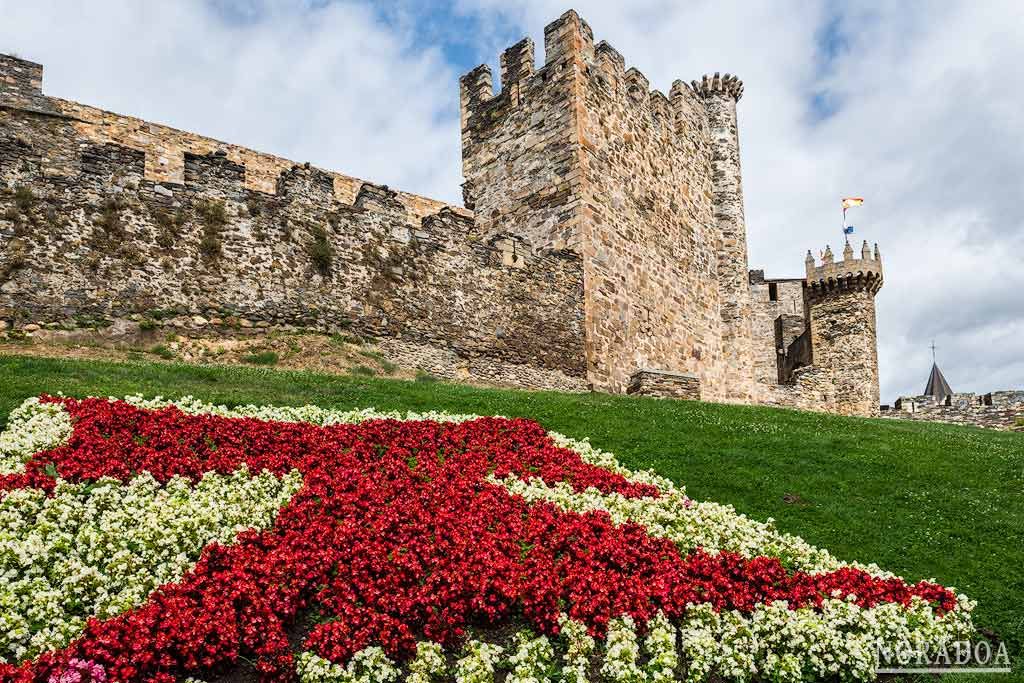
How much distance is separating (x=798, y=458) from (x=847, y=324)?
112 feet

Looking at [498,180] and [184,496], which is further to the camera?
[498,180]

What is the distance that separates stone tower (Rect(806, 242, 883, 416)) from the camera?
4212 cm

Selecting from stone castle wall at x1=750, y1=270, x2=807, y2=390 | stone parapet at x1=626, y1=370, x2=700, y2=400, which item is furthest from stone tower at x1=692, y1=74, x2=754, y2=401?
stone castle wall at x1=750, y1=270, x2=807, y2=390

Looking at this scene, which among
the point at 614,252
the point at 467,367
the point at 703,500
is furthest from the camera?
the point at 614,252

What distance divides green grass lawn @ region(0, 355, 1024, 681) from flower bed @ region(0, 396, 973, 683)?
2.44ft

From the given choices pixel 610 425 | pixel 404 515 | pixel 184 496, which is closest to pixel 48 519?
pixel 184 496

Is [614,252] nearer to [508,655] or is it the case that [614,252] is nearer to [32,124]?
[32,124]

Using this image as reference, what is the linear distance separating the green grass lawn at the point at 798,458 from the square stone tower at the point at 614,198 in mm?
7633

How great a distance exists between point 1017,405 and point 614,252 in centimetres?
1452

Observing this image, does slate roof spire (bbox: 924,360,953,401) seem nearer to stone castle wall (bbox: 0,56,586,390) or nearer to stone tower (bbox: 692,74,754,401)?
stone tower (bbox: 692,74,754,401)

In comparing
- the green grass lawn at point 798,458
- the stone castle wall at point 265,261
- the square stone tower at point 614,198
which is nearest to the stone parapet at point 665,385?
the square stone tower at point 614,198

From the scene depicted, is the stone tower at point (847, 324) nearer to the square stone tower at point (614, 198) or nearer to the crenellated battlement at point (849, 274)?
the crenellated battlement at point (849, 274)

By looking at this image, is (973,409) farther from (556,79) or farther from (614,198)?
(556,79)

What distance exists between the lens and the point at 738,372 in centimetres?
3152
